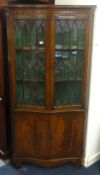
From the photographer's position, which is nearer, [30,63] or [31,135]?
[30,63]

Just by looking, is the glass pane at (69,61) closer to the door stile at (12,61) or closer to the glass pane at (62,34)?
the glass pane at (62,34)

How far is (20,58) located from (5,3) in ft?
1.86

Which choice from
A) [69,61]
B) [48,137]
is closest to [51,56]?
[69,61]

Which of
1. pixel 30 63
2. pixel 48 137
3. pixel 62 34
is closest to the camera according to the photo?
pixel 62 34

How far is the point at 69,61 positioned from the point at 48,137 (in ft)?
2.66

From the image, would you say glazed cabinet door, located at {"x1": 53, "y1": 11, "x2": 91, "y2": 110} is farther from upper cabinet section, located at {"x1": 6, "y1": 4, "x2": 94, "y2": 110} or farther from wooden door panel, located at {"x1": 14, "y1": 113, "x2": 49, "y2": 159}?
wooden door panel, located at {"x1": 14, "y1": 113, "x2": 49, "y2": 159}

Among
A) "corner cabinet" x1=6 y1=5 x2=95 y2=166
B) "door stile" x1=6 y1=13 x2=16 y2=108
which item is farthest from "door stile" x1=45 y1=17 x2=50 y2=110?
"door stile" x1=6 y1=13 x2=16 y2=108

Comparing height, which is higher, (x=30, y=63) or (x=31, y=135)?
(x=30, y=63)

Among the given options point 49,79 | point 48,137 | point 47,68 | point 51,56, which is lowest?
point 48,137

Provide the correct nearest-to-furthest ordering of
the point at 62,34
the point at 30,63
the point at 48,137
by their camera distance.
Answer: the point at 62,34 < the point at 30,63 < the point at 48,137

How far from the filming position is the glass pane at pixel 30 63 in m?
2.39

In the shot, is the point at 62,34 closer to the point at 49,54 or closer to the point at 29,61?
the point at 49,54

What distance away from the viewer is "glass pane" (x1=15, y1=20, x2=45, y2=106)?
2387 millimetres

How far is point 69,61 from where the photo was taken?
2.50 meters
